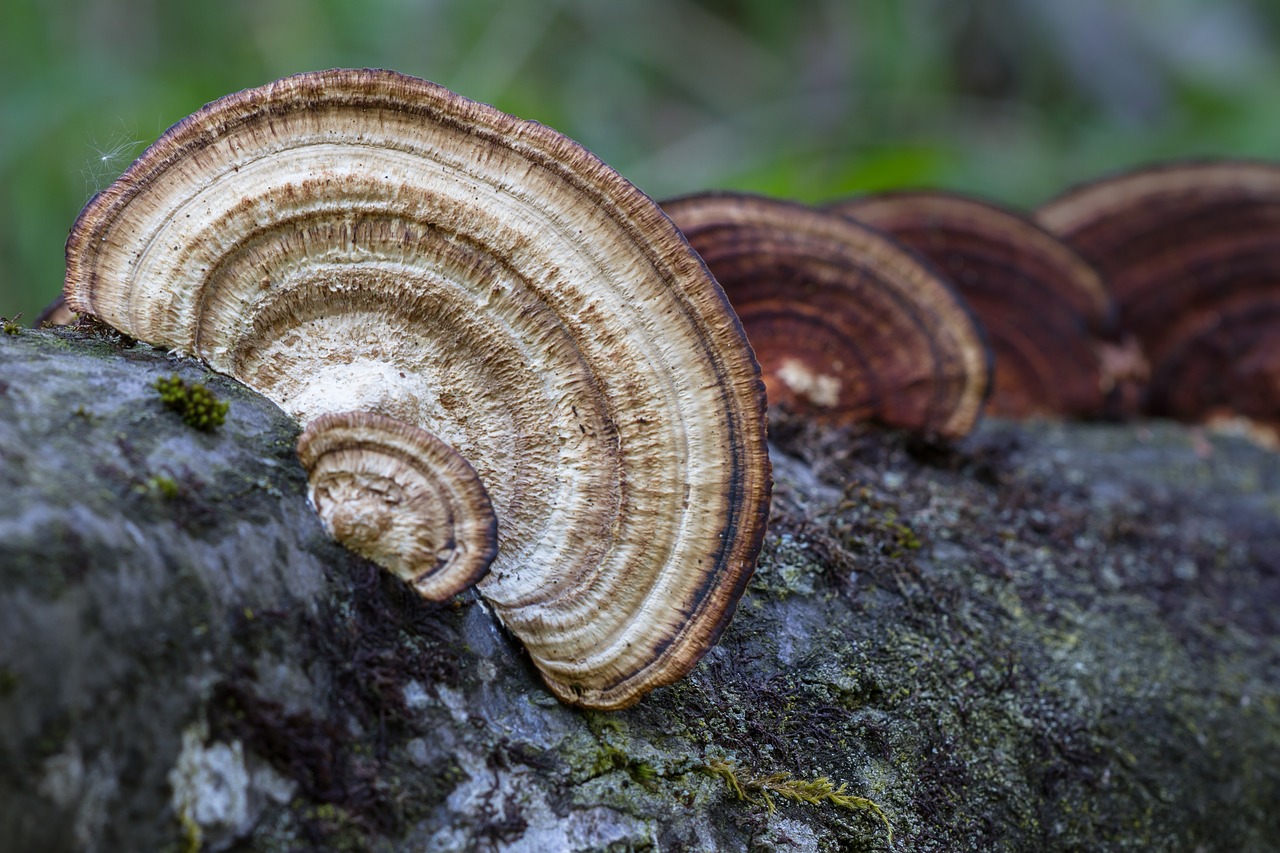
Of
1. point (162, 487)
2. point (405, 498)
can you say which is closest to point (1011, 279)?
point (405, 498)

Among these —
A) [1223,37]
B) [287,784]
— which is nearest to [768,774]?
[287,784]

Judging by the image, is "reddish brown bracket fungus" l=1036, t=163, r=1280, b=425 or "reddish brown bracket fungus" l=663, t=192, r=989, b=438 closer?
"reddish brown bracket fungus" l=663, t=192, r=989, b=438

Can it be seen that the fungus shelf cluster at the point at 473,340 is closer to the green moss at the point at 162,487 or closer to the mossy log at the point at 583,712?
the mossy log at the point at 583,712

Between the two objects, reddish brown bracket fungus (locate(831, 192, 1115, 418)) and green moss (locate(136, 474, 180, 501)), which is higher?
reddish brown bracket fungus (locate(831, 192, 1115, 418))

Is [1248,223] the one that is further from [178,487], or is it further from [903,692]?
[178,487]

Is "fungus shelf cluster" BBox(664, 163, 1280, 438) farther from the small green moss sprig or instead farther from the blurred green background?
Result: the blurred green background

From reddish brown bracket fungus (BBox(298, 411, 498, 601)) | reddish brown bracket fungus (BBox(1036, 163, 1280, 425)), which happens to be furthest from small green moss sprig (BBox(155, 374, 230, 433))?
reddish brown bracket fungus (BBox(1036, 163, 1280, 425))
